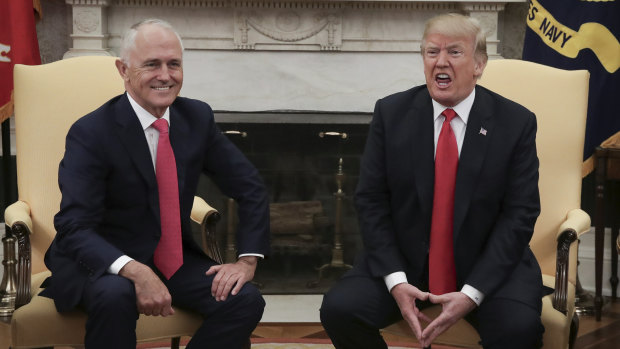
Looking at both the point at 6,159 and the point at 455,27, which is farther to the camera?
the point at 6,159

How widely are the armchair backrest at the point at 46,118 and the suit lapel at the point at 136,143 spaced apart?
51 centimetres

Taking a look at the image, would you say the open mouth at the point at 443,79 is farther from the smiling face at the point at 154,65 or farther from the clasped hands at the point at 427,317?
the smiling face at the point at 154,65

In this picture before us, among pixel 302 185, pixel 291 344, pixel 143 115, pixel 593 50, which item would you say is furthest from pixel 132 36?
pixel 593 50

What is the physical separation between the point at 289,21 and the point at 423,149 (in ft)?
7.59

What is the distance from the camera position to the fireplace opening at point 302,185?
4.30 meters

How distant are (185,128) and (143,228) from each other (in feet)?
1.06

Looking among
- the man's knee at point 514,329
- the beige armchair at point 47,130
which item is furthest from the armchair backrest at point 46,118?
the man's knee at point 514,329

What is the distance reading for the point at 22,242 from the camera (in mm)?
2463

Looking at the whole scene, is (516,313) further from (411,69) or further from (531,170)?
(411,69)

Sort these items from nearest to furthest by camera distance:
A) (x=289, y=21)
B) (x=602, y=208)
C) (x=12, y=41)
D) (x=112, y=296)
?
(x=112, y=296), (x=602, y=208), (x=12, y=41), (x=289, y=21)

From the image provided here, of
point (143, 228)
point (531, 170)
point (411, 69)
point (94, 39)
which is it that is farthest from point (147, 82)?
point (411, 69)

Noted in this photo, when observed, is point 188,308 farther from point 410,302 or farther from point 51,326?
point 410,302

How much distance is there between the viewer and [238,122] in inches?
169

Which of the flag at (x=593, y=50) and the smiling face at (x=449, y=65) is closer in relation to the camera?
the smiling face at (x=449, y=65)
